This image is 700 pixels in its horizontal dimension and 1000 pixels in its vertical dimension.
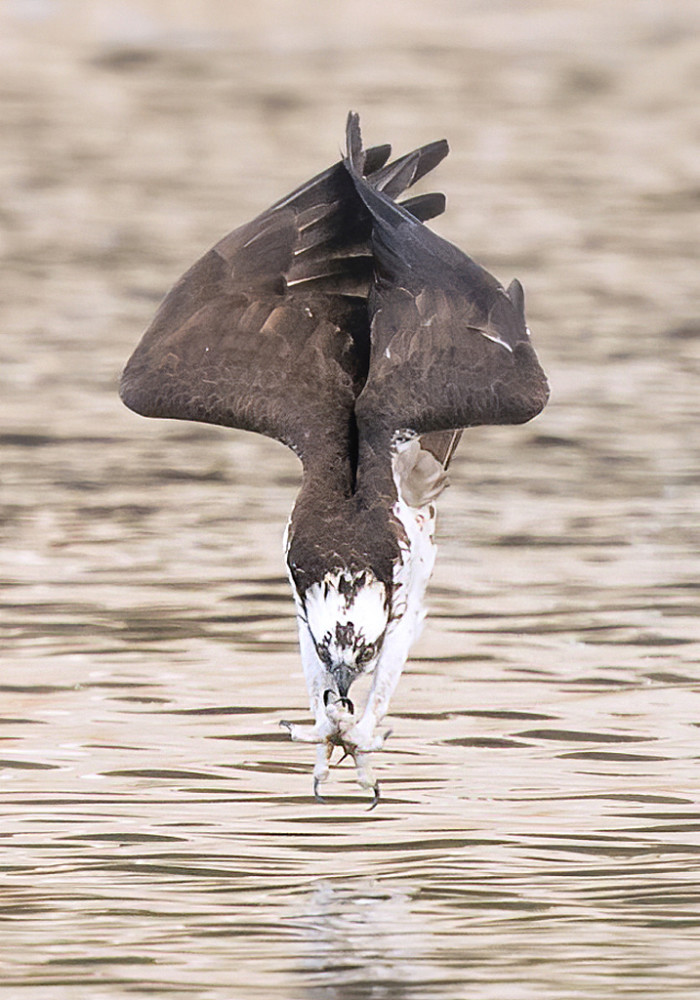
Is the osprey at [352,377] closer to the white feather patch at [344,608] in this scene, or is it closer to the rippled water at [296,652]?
the white feather patch at [344,608]

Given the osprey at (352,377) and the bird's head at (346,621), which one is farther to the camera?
the osprey at (352,377)

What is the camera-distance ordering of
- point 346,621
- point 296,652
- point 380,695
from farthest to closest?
point 296,652, point 380,695, point 346,621

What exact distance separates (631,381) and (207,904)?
8.04m

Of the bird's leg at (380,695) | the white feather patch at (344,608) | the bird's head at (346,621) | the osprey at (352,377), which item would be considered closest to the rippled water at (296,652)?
the bird's leg at (380,695)

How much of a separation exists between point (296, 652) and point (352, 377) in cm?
177

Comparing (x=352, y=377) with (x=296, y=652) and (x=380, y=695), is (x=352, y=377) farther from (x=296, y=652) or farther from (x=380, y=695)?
(x=296, y=652)

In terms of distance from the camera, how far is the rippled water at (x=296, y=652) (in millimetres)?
8555

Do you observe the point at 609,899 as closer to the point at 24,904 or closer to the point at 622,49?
the point at 24,904

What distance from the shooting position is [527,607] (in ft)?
40.2

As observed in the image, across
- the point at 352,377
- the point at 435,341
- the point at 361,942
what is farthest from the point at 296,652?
the point at 361,942

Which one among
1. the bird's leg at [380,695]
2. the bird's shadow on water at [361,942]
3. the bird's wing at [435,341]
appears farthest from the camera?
the bird's wing at [435,341]

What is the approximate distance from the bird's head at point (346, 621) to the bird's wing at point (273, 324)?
106cm

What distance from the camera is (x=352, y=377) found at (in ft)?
33.6

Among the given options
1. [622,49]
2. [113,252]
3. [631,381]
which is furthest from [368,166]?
[622,49]
